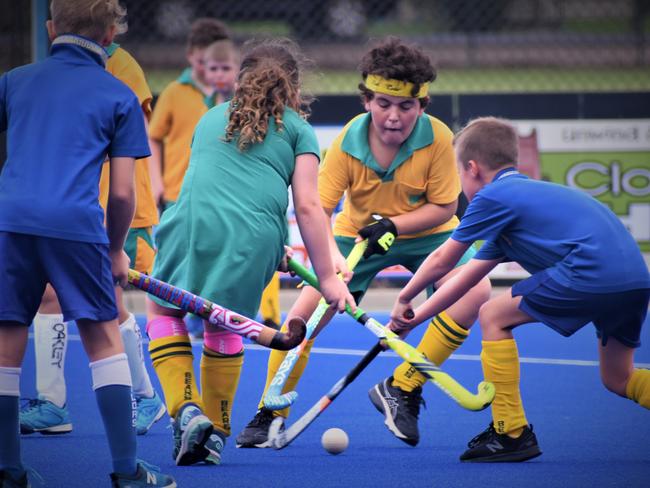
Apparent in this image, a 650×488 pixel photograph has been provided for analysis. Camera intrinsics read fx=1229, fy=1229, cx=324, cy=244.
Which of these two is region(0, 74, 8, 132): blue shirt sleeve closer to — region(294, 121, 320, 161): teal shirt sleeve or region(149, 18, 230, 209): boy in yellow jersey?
region(294, 121, 320, 161): teal shirt sleeve

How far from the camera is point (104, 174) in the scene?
15.5 ft

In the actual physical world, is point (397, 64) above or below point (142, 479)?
above

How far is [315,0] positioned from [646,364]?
9335mm

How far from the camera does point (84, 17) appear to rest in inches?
132

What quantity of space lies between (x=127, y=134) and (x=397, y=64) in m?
1.55

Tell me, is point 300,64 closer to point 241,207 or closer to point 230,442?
point 241,207

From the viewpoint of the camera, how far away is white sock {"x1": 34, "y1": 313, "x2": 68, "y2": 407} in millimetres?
4477

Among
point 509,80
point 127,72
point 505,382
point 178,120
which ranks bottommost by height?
point 505,382

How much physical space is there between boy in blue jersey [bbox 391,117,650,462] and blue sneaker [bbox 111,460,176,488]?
1.11 meters

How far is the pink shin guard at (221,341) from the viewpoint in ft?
12.9

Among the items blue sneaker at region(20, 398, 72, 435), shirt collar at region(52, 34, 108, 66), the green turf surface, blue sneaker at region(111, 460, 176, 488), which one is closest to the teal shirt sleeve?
shirt collar at region(52, 34, 108, 66)

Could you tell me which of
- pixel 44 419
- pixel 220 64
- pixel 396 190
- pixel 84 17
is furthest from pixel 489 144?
pixel 220 64

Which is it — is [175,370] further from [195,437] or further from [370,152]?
[370,152]

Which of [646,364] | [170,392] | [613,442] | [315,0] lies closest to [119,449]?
[170,392]
